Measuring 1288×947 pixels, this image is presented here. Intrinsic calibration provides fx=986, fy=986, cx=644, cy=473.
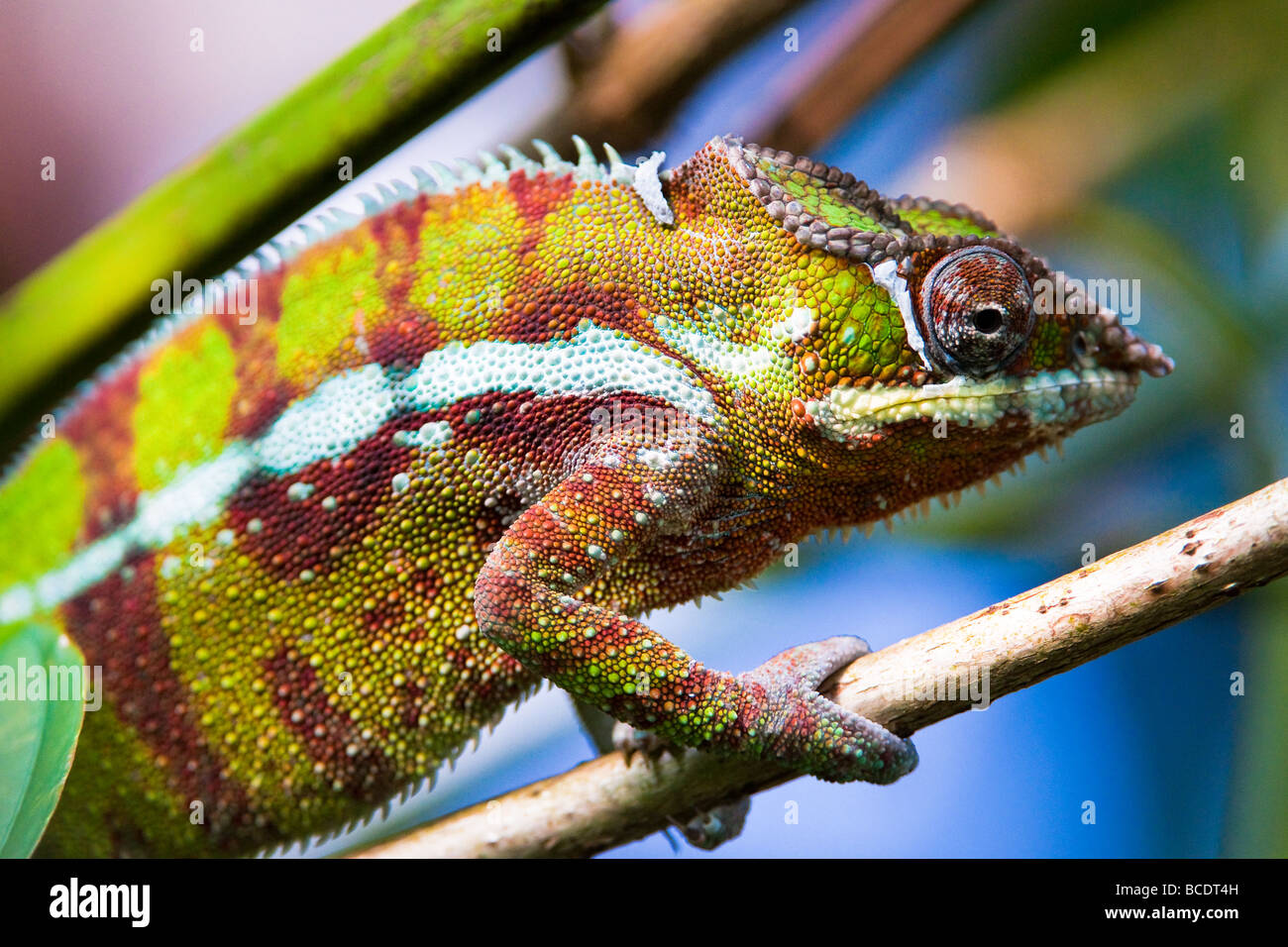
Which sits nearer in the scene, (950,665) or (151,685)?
(950,665)

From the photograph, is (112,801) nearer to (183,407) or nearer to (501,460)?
(183,407)

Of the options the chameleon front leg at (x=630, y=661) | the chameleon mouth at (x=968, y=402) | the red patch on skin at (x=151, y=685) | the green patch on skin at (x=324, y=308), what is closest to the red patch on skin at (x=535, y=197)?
the green patch on skin at (x=324, y=308)

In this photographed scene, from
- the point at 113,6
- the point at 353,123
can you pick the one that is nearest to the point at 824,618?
the point at 353,123

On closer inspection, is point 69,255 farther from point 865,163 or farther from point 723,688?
point 865,163

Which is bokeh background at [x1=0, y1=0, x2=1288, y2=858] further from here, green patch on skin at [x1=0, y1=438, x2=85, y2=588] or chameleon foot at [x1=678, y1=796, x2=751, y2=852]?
green patch on skin at [x1=0, y1=438, x2=85, y2=588]

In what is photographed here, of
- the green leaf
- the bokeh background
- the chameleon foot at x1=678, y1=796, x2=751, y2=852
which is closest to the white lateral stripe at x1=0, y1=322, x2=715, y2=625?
the green leaf

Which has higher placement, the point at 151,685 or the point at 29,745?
the point at 151,685

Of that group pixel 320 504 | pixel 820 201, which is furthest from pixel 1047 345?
pixel 320 504
